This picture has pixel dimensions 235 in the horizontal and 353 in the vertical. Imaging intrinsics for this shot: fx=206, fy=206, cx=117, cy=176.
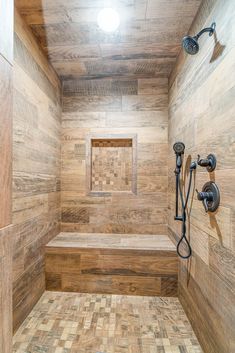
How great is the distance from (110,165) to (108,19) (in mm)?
1327

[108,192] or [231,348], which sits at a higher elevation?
[108,192]

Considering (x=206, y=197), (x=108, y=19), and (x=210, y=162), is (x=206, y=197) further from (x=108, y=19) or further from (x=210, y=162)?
(x=108, y=19)

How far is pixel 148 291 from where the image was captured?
180 cm

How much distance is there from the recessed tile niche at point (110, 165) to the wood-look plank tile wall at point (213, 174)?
2.69 feet

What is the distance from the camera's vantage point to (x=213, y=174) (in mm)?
1144

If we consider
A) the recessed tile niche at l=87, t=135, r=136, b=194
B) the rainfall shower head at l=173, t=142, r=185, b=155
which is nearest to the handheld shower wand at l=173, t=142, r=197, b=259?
the rainfall shower head at l=173, t=142, r=185, b=155

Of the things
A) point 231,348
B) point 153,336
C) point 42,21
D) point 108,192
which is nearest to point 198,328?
point 153,336

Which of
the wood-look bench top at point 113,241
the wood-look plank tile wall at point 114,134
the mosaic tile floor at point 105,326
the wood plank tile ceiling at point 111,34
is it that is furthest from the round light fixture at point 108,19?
the mosaic tile floor at point 105,326

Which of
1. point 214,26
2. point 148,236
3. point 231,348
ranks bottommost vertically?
point 231,348

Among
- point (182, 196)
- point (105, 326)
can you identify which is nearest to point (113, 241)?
point (105, 326)

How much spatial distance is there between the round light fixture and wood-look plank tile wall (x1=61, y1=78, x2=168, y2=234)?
2.53ft

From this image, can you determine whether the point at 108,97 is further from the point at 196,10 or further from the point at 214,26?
the point at 214,26

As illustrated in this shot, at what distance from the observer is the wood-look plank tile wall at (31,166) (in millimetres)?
1391

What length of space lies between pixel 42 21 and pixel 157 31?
84 cm
